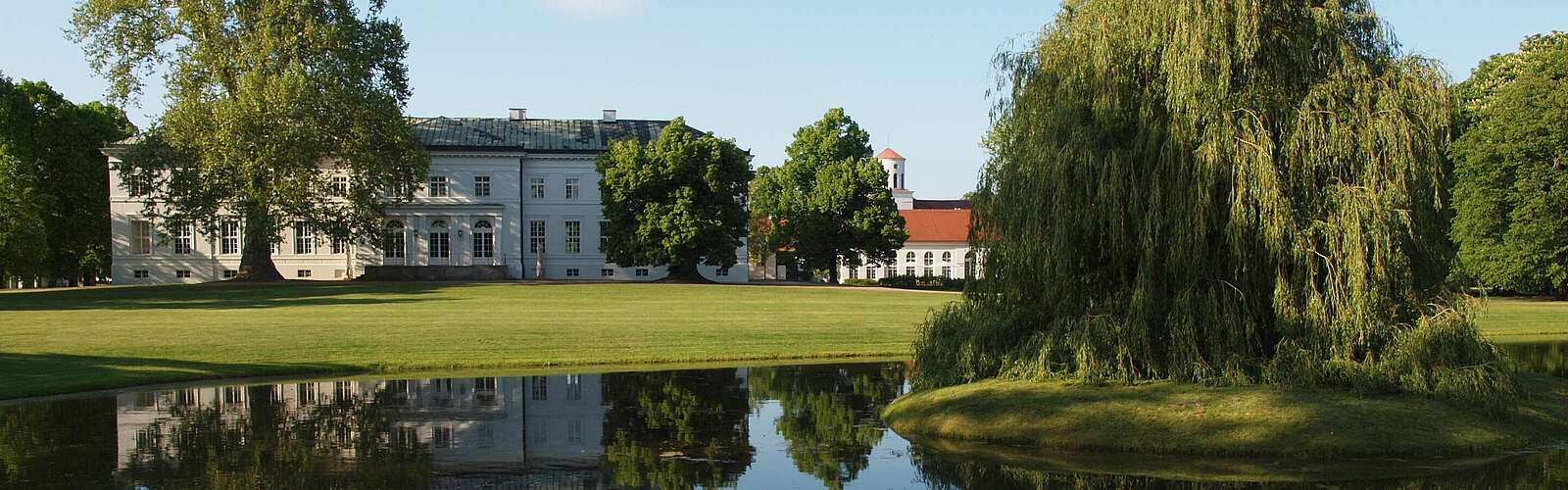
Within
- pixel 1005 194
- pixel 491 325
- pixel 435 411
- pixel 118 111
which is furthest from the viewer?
pixel 118 111

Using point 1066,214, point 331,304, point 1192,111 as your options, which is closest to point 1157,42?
point 1192,111

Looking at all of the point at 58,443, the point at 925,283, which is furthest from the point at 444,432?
the point at 925,283

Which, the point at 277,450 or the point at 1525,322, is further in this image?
the point at 1525,322

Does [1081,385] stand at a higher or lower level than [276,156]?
lower

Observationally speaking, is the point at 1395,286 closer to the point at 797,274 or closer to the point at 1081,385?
the point at 1081,385

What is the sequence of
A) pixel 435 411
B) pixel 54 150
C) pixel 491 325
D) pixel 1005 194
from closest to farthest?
pixel 1005 194, pixel 435 411, pixel 491 325, pixel 54 150

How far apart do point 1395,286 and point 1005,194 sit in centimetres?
526

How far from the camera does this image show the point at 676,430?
59.0 feet

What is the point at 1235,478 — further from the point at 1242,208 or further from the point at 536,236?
the point at 536,236

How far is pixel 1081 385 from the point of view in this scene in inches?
675

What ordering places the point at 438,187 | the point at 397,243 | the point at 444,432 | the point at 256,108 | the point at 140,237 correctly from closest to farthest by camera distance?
the point at 444,432 < the point at 256,108 < the point at 140,237 < the point at 397,243 < the point at 438,187

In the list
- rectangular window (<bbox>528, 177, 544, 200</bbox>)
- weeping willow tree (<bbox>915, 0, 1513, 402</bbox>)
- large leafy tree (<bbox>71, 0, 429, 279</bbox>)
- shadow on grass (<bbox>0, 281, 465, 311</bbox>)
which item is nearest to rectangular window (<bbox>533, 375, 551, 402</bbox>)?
weeping willow tree (<bbox>915, 0, 1513, 402</bbox>)

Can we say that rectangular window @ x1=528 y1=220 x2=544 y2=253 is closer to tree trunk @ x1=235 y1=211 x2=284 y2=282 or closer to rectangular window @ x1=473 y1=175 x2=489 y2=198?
rectangular window @ x1=473 y1=175 x2=489 y2=198

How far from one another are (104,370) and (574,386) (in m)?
10.0
